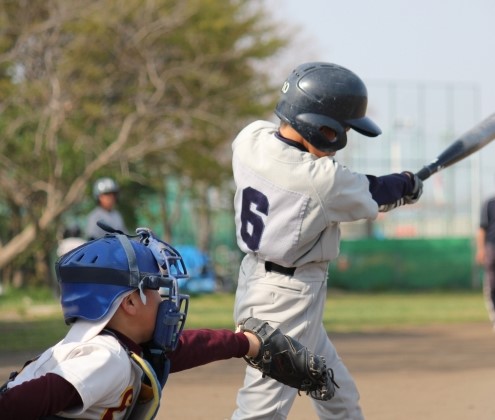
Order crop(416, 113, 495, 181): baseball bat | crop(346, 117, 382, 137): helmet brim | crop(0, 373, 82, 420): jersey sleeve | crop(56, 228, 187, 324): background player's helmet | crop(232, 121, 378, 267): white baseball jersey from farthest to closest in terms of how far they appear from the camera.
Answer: crop(416, 113, 495, 181): baseball bat, crop(346, 117, 382, 137): helmet brim, crop(232, 121, 378, 267): white baseball jersey, crop(56, 228, 187, 324): background player's helmet, crop(0, 373, 82, 420): jersey sleeve

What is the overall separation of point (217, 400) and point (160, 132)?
1746 cm

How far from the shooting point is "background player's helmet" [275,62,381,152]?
5246mm

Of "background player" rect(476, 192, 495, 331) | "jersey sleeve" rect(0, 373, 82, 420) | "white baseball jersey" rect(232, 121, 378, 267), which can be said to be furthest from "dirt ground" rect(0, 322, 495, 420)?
"jersey sleeve" rect(0, 373, 82, 420)

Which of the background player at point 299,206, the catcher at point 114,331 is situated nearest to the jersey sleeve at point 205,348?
the catcher at point 114,331

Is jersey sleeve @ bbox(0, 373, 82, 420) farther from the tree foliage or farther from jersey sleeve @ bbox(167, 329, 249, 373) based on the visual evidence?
the tree foliage

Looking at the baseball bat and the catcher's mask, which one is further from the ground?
the baseball bat

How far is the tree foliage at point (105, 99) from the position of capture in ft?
70.1

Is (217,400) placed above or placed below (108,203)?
below

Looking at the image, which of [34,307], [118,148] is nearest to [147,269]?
[34,307]

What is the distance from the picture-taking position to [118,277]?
3.40m

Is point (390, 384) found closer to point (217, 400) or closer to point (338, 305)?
point (217, 400)

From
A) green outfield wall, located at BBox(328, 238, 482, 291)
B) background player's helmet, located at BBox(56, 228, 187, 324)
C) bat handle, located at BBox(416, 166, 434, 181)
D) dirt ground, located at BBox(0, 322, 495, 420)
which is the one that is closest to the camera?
background player's helmet, located at BBox(56, 228, 187, 324)

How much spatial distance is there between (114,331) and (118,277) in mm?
194

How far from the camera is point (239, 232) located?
5.26 m
